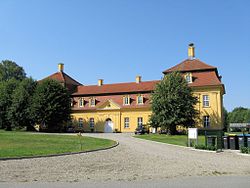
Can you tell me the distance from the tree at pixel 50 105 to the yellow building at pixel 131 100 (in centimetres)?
581

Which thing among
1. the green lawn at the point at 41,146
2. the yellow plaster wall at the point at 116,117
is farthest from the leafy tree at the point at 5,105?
the green lawn at the point at 41,146

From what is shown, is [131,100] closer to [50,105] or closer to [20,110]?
[50,105]

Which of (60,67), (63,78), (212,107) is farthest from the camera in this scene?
(60,67)

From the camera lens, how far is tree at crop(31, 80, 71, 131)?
170 ft

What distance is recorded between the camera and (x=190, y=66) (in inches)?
2084

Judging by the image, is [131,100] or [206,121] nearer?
[206,121]

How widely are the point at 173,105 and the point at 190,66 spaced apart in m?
11.6

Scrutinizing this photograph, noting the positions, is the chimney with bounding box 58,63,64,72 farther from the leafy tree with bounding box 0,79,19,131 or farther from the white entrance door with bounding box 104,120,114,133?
the white entrance door with bounding box 104,120,114,133

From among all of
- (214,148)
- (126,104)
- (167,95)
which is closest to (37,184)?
(214,148)

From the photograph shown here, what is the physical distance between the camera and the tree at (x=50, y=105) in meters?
51.9

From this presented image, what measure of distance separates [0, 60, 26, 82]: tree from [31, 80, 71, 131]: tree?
3250 centimetres

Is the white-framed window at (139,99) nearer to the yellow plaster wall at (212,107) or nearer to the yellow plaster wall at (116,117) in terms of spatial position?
the yellow plaster wall at (116,117)

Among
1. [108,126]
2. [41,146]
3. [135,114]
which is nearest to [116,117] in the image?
[108,126]

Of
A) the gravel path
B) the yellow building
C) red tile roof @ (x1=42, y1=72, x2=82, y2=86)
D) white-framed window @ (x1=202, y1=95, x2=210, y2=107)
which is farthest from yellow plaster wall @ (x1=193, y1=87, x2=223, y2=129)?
the gravel path
